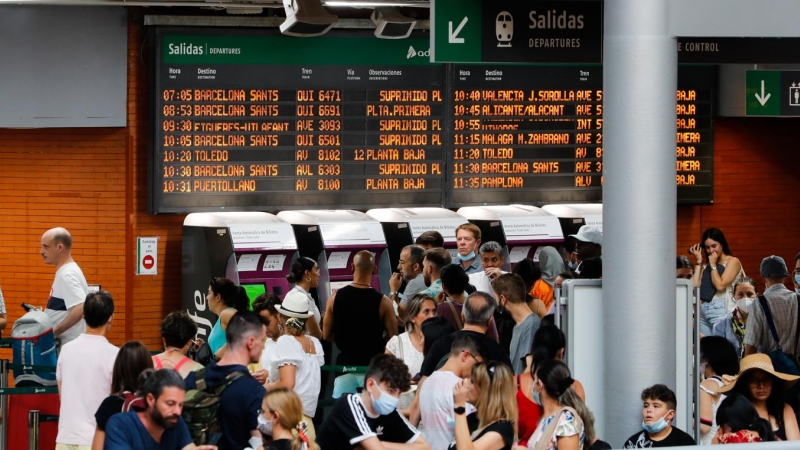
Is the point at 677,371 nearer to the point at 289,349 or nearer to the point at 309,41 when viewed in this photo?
the point at 289,349

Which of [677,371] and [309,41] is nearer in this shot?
[677,371]

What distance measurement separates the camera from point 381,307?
8.70 metres

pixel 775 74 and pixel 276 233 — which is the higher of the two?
pixel 775 74

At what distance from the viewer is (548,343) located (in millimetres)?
6582

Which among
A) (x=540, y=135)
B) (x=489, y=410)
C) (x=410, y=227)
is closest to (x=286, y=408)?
(x=489, y=410)

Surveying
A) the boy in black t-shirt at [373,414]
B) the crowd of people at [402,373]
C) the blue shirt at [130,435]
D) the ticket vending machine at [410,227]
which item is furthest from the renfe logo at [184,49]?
the blue shirt at [130,435]

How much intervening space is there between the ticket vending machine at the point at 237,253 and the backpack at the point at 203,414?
512 cm

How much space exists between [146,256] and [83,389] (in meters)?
5.10

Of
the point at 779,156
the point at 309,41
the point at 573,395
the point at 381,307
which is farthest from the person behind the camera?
the point at 779,156

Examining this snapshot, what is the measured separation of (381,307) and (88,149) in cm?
442

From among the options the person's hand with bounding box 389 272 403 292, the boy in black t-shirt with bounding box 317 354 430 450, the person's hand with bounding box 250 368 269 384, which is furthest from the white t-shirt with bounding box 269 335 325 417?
the person's hand with bounding box 389 272 403 292

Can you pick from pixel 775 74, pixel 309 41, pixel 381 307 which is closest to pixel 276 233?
pixel 309 41

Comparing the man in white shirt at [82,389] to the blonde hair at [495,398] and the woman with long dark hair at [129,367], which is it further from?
the blonde hair at [495,398]

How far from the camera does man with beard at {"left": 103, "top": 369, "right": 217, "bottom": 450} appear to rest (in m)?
5.33
